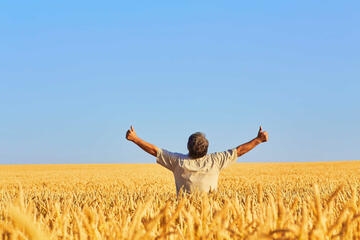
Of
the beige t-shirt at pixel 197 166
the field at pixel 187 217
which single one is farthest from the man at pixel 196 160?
the field at pixel 187 217

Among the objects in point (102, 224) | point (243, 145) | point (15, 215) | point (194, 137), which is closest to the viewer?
point (15, 215)

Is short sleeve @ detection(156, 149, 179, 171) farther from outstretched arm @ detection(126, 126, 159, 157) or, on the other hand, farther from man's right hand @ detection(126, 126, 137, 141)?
man's right hand @ detection(126, 126, 137, 141)

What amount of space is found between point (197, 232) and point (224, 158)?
4.68m

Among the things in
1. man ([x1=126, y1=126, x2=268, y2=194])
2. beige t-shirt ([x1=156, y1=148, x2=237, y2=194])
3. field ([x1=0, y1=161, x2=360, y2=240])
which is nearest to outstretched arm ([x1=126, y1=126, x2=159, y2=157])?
man ([x1=126, y1=126, x2=268, y2=194])

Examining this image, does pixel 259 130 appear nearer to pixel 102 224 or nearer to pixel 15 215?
pixel 102 224

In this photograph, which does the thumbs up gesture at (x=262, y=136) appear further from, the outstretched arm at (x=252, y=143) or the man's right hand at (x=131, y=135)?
the man's right hand at (x=131, y=135)

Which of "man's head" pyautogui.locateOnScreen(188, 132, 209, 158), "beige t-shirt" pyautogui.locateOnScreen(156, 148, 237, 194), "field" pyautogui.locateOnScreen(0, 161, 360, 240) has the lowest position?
"field" pyautogui.locateOnScreen(0, 161, 360, 240)

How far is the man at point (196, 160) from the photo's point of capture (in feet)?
22.9

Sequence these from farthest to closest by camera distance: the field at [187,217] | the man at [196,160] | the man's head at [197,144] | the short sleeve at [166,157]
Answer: the short sleeve at [166,157]
the man at [196,160]
the man's head at [197,144]
the field at [187,217]

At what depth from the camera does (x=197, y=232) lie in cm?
250

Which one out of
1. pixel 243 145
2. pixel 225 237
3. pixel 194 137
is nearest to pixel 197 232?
pixel 225 237

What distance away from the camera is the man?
6.97 metres

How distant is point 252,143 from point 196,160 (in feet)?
2.40

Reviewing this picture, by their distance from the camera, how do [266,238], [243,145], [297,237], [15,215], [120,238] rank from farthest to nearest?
[243,145] → [120,238] → [297,237] → [266,238] → [15,215]
